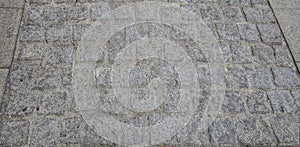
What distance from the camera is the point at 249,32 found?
3.84 meters

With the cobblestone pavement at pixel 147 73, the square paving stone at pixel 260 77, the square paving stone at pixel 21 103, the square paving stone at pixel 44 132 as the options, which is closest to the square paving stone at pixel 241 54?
the cobblestone pavement at pixel 147 73

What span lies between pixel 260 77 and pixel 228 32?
2.27 ft

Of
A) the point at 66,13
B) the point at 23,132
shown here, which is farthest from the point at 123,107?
the point at 66,13

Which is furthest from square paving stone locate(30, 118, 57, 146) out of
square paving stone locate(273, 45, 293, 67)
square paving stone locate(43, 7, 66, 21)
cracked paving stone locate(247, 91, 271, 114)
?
square paving stone locate(273, 45, 293, 67)

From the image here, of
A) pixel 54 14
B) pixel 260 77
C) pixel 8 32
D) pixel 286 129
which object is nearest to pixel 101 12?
pixel 54 14

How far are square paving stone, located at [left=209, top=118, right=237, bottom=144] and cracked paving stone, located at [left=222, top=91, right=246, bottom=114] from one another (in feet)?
0.38

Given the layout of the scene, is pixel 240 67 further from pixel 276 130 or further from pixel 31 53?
pixel 31 53

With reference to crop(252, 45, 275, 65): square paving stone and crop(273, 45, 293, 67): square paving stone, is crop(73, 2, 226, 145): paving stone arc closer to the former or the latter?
crop(252, 45, 275, 65): square paving stone

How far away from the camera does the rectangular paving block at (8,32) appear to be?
137 inches

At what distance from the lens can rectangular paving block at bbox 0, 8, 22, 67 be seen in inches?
137

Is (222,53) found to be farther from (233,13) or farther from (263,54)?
(233,13)

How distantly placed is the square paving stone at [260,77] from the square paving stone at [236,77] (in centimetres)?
7

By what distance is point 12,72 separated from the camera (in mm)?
3381

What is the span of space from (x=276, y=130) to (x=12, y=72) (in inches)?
108
